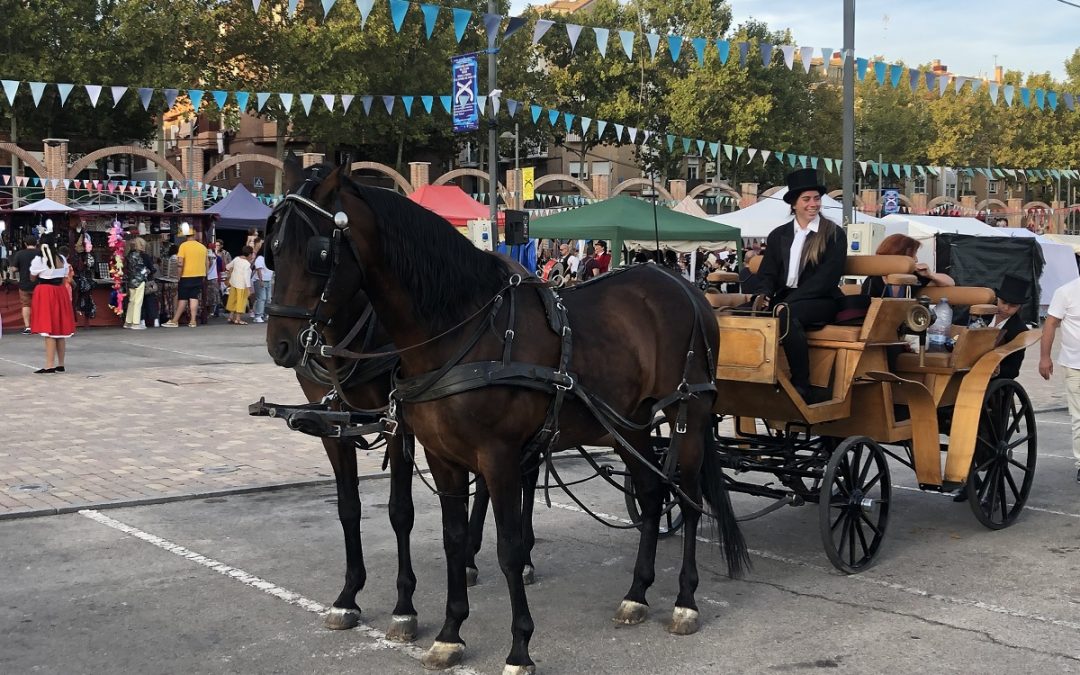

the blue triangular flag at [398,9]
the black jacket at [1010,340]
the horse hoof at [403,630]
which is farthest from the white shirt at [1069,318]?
the blue triangular flag at [398,9]

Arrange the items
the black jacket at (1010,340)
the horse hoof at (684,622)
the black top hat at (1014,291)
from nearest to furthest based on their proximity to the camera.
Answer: the horse hoof at (684,622), the black jacket at (1010,340), the black top hat at (1014,291)

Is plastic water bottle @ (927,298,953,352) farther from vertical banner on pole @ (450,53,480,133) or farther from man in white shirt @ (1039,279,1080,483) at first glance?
vertical banner on pole @ (450,53,480,133)

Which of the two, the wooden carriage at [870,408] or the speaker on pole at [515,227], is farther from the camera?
the speaker on pole at [515,227]

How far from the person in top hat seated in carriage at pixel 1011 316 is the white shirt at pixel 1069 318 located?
74 centimetres

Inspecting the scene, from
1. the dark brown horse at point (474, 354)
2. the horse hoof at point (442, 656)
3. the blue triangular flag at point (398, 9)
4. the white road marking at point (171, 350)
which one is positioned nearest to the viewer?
the dark brown horse at point (474, 354)

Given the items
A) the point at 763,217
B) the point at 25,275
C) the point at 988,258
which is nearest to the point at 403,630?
the point at 25,275

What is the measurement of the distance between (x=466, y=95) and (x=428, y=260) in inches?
633

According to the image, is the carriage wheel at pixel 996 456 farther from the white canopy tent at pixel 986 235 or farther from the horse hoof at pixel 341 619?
the white canopy tent at pixel 986 235

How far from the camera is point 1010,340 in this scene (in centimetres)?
768

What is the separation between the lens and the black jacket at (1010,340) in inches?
301

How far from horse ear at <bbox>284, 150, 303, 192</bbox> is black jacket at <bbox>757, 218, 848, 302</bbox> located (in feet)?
10.7

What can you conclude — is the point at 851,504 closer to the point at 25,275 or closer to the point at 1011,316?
the point at 1011,316

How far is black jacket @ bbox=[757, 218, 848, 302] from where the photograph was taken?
6602 millimetres

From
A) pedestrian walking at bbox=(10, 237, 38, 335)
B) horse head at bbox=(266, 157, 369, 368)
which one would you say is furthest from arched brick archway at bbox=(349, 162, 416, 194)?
horse head at bbox=(266, 157, 369, 368)
